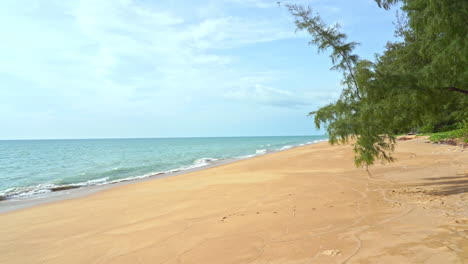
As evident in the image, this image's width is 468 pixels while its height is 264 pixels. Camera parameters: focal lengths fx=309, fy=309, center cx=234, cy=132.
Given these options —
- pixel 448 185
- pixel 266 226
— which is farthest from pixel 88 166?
pixel 448 185

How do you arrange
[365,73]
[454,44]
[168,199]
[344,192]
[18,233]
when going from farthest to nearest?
1. [168,199]
2. [344,192]
3. [18,233]
4. [365,73]
5. [454,44]

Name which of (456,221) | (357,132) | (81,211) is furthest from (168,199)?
(456,221)

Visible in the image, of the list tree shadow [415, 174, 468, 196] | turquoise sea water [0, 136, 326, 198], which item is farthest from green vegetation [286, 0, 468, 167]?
turquoise sea water [0, 136, 326, 198]

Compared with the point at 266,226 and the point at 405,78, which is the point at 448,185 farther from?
the point at 266,226

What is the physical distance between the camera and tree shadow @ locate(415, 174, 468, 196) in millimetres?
8156

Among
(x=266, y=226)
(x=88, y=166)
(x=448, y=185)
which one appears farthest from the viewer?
(x=88, y=166)

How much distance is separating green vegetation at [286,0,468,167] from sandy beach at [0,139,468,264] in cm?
193

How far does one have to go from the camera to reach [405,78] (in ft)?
24.0

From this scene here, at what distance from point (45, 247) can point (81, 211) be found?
381 cm

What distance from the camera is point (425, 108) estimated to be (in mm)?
7391

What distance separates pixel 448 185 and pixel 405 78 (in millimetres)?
3969

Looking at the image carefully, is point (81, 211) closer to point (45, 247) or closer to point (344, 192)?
point (45, 247)

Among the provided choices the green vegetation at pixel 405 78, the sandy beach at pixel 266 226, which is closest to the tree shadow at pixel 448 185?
the sandy beach at pixel 266 226

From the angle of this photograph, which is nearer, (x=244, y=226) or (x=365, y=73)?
Result: (x=244, y=226)
